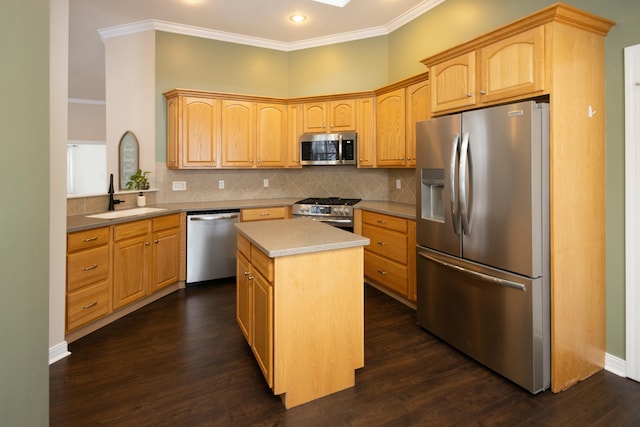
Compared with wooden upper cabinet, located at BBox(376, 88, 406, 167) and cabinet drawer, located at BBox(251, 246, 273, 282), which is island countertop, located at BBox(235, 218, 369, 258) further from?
wooden upper cabinet, located at BBox(376, 88, 406, 167)

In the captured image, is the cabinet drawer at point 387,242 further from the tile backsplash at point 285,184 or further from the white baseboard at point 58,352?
the white baseboard at point 58,352

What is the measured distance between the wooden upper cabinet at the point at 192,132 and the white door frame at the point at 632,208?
377 cm

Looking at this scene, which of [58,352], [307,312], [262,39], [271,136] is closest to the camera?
[307,312]

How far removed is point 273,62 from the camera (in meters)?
4.91

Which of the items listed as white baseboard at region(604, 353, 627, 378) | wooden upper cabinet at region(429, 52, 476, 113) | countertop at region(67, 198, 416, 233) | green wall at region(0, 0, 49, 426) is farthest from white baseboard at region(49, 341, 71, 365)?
white baseboard at region(604, 353, 627, 378)

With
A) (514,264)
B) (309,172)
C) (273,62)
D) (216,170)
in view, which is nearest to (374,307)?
(514,264)

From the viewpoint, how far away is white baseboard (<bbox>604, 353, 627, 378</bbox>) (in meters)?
2.21

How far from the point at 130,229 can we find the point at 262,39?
3060 millimetres

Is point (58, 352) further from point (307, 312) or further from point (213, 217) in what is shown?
point (213, 217)

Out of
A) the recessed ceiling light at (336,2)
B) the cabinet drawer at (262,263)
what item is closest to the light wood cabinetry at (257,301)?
the cabinet drawer at (262,263)

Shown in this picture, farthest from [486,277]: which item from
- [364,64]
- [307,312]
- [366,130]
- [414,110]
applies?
[364,64]

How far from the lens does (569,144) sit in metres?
2.08

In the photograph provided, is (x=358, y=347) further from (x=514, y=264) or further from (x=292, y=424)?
(x=514, y=264)

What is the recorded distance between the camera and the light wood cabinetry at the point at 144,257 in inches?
120
